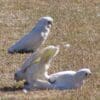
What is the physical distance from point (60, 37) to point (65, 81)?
382 cm

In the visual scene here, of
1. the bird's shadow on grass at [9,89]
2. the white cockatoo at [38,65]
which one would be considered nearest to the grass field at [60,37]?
the bird's shadow on grass at [9,89]

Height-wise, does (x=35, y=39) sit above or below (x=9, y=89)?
above

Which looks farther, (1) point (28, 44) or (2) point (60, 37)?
(2) point (60, 37)

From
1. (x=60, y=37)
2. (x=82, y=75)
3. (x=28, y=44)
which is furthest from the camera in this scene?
(x=60, y=37)

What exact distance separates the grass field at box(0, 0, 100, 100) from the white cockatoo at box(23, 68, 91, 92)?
0.13 m

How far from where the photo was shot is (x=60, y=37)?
13953 mm

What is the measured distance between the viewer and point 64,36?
46.0 feet

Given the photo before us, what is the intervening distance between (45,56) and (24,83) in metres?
0.54

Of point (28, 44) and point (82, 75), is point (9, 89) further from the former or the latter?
point (28, 44)

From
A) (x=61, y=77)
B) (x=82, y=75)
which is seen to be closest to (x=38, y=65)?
(x=61, y=77)

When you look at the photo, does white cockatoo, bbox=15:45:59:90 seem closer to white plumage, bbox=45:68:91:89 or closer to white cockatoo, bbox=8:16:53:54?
white plumage, bbox=45:68:91:89

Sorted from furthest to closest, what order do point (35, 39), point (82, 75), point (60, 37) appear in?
point (60, 37) < point (35, 39) < point (82, 75)

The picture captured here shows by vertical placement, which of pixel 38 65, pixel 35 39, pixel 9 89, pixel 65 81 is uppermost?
pixel 35 39

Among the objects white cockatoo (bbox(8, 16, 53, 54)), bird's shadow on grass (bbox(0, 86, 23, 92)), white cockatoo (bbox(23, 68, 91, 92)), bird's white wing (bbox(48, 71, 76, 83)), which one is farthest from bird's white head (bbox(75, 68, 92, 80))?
white cockatoo (bbox(8, 16, 53, 54))
